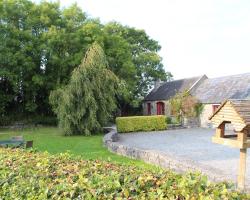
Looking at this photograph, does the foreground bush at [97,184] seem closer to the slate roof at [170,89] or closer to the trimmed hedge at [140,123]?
the trimmed hedge at [140,123]

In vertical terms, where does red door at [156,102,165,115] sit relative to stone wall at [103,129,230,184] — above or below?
above

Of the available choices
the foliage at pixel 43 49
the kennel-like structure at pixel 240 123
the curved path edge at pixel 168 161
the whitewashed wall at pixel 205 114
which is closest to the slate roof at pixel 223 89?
the whitewashed wall at pixel 205 114

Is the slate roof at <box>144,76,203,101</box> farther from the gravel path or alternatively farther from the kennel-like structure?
the kennel-like structure

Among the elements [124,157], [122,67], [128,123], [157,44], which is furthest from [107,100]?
[157,44]

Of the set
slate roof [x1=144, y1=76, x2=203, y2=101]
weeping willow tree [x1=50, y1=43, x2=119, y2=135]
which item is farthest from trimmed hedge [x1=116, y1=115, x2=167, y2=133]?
slate roof [x1=144, y1=76, x2=203, y2=101]

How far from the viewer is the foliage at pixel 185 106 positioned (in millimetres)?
31266

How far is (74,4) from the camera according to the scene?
116 ft

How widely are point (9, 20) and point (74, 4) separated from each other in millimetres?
6568

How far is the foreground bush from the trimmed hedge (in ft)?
72.6

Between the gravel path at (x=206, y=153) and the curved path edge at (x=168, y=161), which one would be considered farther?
the gravel path at (x=206, y=153)

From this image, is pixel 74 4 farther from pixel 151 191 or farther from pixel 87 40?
pixel 151 191

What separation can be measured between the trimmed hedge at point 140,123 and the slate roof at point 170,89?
7.85m

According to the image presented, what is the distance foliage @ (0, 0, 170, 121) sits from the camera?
3225 cm

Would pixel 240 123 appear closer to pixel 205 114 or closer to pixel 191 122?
pixel 191 122
